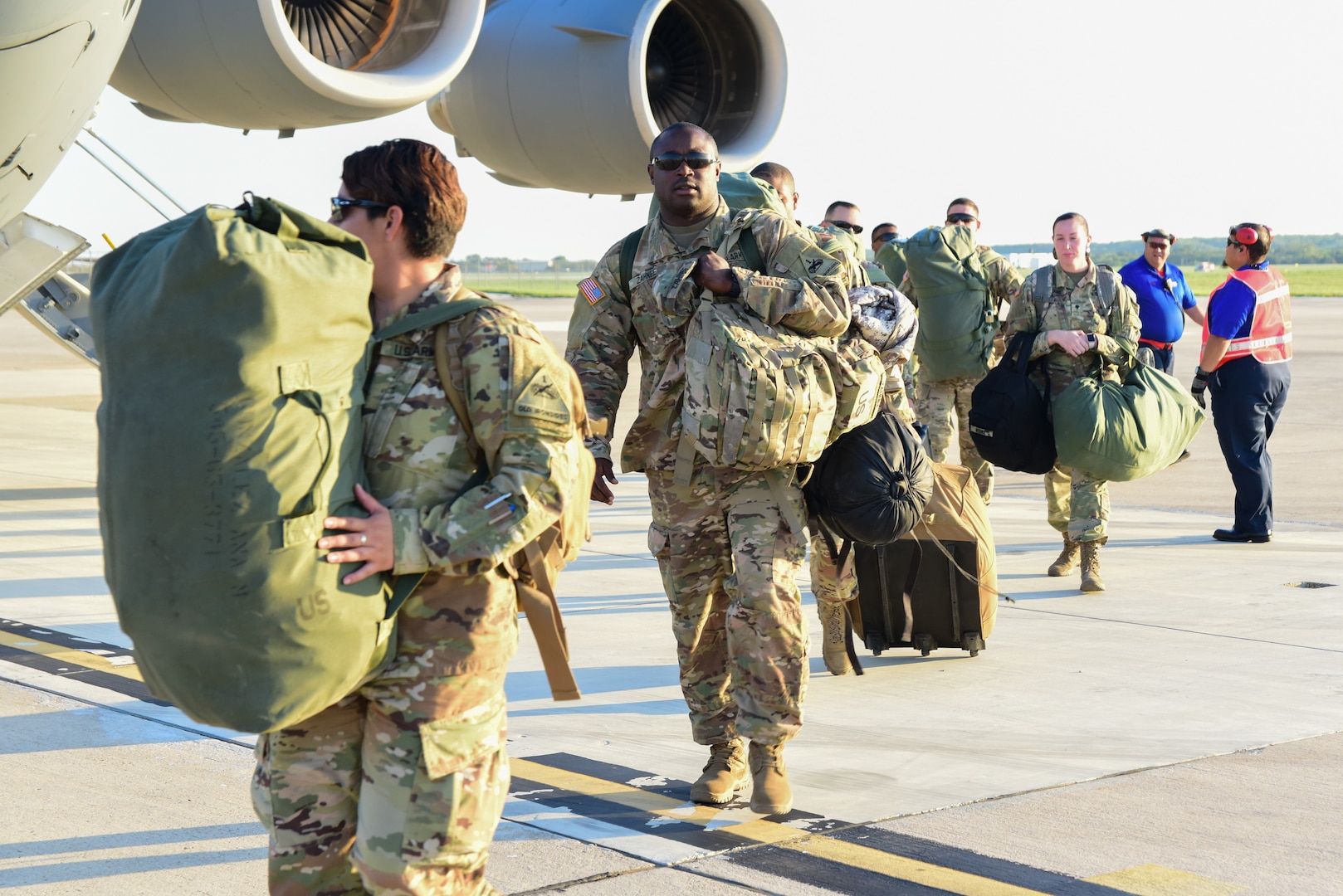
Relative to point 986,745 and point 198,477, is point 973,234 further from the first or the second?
point 198,477

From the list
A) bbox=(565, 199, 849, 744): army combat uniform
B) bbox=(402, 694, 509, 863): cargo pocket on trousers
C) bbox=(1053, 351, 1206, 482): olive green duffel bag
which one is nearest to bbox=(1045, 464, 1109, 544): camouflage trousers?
bbox=(1053, 351, 1206, 482): olive green duffel bag

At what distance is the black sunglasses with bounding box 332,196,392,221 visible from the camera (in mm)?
2672

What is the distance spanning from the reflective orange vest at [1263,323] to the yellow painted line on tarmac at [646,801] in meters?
5.82

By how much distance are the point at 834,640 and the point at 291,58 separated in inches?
114

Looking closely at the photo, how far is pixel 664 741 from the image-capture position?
479 centimetres

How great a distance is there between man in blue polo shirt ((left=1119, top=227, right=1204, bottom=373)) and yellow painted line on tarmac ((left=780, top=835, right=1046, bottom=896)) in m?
6.54

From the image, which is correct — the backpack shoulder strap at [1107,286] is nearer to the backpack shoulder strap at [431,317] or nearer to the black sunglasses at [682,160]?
the black sunglasses at [682,160]

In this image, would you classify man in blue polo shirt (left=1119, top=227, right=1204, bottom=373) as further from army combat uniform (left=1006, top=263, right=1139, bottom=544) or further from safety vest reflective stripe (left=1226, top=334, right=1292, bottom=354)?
army combat uniform (left=1006, top=263, right=1139, bottom=544)

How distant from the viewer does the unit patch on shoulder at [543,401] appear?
2617mm

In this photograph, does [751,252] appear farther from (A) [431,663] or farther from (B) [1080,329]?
(B) [1080,329]

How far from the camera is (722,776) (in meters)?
4.15

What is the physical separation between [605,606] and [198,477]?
4782mm

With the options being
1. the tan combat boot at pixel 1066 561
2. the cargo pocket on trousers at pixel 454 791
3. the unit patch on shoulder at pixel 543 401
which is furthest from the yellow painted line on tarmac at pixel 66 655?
the tan combat boot at pixel 1066 561

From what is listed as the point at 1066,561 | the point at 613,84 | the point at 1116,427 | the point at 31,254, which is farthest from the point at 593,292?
the point at 31,254
